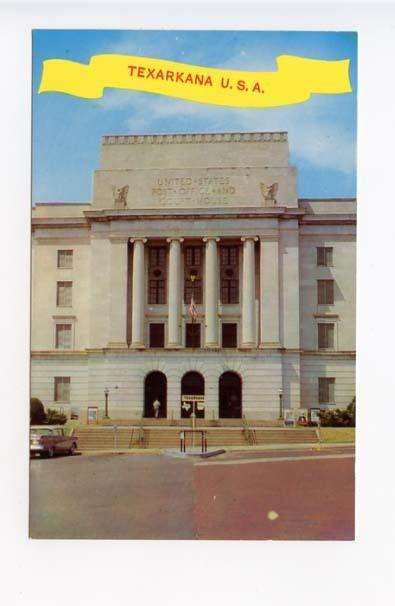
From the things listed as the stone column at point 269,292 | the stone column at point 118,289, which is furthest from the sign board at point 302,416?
the stone column at point 118,289

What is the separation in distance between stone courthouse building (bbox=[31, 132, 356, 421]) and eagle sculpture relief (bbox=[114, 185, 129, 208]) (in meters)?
0.06

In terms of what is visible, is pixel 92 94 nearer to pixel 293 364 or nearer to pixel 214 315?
pixel 214 315

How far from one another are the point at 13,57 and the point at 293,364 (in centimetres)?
1907

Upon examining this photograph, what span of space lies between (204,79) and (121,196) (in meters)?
12.6

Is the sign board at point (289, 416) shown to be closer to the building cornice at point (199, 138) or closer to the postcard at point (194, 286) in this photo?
the postcard at point (194, 286)

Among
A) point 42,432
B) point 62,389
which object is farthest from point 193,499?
point 62,389

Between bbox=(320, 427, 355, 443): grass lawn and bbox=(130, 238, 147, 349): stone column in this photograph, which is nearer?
bbox=(320, 427, 355, 443): grass lawn

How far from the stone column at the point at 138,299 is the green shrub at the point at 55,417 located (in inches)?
300

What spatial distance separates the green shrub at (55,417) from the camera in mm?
26423

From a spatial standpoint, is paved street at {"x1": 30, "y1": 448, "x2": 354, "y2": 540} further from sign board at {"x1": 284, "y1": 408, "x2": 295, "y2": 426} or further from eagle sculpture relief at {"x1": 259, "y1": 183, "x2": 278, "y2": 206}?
eagle sculpture relief at {"x1": 259, "y1": 183, "x2": 278, "y2": 206}

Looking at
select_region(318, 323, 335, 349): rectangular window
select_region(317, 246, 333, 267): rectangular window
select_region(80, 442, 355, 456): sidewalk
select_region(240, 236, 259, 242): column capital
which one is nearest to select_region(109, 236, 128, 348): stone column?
select_region(240, 236, 259, 242): column capital

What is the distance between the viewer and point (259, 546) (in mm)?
19797

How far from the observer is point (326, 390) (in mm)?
30281

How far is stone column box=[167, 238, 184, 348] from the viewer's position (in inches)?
1340
